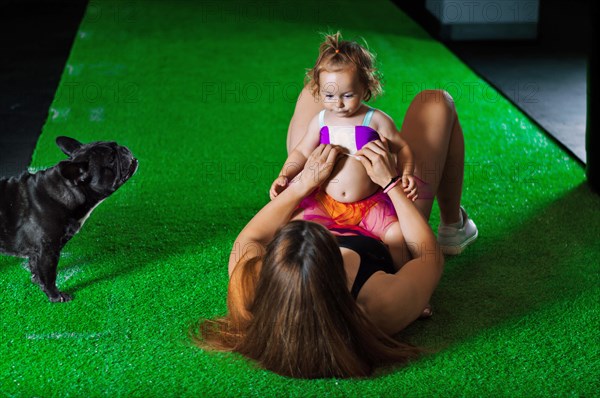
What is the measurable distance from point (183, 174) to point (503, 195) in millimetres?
1425

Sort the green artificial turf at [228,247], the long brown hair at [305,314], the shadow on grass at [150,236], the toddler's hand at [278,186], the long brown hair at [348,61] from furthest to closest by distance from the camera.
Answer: the shadow on grass at [150,236] → the toddler's hand at [278,186] → the long brown hair at [348,61] → the green artificial turf at [228,247] → the long brown hair at [305,314]

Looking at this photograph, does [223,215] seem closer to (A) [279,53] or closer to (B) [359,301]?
(B) [359,301]

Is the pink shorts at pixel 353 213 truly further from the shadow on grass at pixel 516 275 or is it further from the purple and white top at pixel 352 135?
the shadow on grass at pixel 516 275

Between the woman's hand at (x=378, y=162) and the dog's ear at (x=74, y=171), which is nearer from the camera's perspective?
the woman's hand at (x=378, y=162)

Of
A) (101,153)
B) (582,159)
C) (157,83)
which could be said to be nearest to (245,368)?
(101,153)

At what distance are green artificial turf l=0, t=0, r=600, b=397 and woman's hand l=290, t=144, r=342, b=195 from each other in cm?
50

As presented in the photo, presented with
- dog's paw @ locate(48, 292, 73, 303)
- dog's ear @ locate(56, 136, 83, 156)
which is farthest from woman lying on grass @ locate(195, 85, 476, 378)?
dog's ear @ locate(56, 136, 83, 156)

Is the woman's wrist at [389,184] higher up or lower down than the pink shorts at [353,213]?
higher up

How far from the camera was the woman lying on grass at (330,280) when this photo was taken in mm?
2061

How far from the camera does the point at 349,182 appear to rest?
2.58 metres

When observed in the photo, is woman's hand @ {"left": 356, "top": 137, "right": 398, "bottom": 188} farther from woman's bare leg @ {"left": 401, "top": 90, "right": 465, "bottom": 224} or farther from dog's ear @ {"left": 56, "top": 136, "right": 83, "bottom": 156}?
dog's ear @ {"left": 56, "top": 136, "right": 83, "bottom": 156}

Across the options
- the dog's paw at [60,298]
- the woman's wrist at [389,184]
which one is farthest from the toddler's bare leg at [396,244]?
the dog's paw at [60,298]

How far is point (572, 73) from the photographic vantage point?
5.82m

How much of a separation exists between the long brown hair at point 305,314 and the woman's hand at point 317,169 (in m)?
0.37
